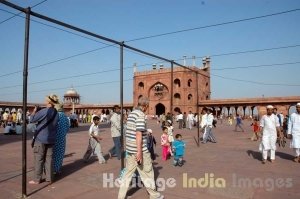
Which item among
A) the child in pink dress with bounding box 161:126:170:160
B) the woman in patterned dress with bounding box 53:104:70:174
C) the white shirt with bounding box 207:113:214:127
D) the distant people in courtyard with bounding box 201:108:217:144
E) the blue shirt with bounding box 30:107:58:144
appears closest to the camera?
the blue shirt with bounding box 30:107:58:144

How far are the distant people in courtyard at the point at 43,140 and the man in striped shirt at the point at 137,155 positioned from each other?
6.19 ft

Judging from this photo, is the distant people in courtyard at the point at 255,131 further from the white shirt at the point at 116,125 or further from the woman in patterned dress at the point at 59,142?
the woman in patterned dress at the point at 59,142

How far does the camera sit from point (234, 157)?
8.51m

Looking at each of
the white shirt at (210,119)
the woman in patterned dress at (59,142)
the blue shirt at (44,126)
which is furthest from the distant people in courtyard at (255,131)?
the blue shirt at (44,126)

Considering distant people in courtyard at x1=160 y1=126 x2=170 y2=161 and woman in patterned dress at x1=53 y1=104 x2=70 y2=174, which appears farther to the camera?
distant people in courtyard at x1=160 y1=126 x2=170 y2=161

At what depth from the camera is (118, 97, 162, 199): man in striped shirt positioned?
169 inches

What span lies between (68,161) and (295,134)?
6.15m

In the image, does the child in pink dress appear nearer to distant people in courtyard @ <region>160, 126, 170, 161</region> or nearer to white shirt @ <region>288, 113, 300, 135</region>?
distant people in courtyard @ <region>160, 126, 170, 161</region>

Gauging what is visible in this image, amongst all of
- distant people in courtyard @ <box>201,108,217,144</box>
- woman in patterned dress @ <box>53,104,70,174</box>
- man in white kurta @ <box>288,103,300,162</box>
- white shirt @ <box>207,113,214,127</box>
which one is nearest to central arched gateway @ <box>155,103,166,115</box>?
distant people in courtyard @ <box>201,108,217,144</box>

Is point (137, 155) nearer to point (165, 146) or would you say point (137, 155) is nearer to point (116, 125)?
point (116, 125)

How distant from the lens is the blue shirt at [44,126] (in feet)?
17.8

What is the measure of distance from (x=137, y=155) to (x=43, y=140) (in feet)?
6.94

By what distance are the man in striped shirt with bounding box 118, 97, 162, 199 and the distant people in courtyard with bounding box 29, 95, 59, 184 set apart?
1.89m

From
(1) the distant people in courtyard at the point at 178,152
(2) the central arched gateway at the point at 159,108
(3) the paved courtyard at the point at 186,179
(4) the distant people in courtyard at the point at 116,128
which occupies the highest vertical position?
(2) the central arched gateway at the point at 159,108
